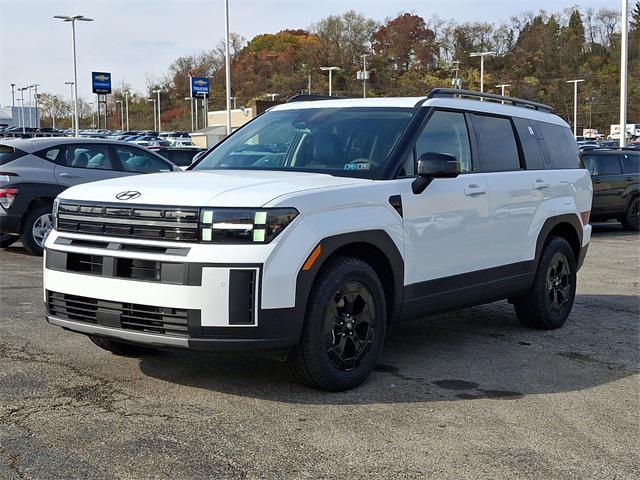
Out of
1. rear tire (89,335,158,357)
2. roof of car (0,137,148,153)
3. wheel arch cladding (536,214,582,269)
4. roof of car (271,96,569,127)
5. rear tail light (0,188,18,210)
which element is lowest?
rear tire (89,335,158,357)

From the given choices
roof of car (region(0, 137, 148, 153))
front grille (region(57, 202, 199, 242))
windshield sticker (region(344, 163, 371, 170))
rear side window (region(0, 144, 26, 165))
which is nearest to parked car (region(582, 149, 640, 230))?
roof of car (region(0, 137, 148, 153))

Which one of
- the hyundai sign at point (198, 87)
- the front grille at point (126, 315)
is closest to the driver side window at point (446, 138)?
the front grille at point (126, 315)

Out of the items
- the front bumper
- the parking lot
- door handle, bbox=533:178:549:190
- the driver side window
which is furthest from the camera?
door handle, bbox=533:178:549:190

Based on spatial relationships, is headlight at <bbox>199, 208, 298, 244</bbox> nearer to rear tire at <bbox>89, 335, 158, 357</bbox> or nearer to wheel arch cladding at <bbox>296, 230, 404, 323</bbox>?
wheel arch cladding at <bbox>296, 230, 404, 323</bbox>

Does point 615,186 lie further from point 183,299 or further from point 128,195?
point 183,299

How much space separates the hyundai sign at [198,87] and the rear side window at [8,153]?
206ft

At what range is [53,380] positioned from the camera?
5.17 m

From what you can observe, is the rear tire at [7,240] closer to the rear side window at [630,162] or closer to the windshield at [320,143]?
the windshield at [320,143]

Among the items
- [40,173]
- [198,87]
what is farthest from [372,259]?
[198,87]

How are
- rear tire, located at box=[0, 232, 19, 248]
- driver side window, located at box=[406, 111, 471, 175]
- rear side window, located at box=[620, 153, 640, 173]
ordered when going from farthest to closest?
rear side window, located at box=[620, 153, 640, 173], rear tire, located at box=[0, 232, 19, 248], driver side window, located at box=[406, 111, 471, 175]

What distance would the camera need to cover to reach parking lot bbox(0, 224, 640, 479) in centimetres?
390

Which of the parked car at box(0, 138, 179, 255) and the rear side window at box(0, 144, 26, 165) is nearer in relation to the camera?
the parked car at box(0, 138, 179, 255)

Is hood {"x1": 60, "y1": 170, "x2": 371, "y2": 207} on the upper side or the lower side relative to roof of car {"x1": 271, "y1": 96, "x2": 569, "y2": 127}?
lower

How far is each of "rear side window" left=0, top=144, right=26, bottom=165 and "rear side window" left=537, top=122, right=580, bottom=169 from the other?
7.49m
